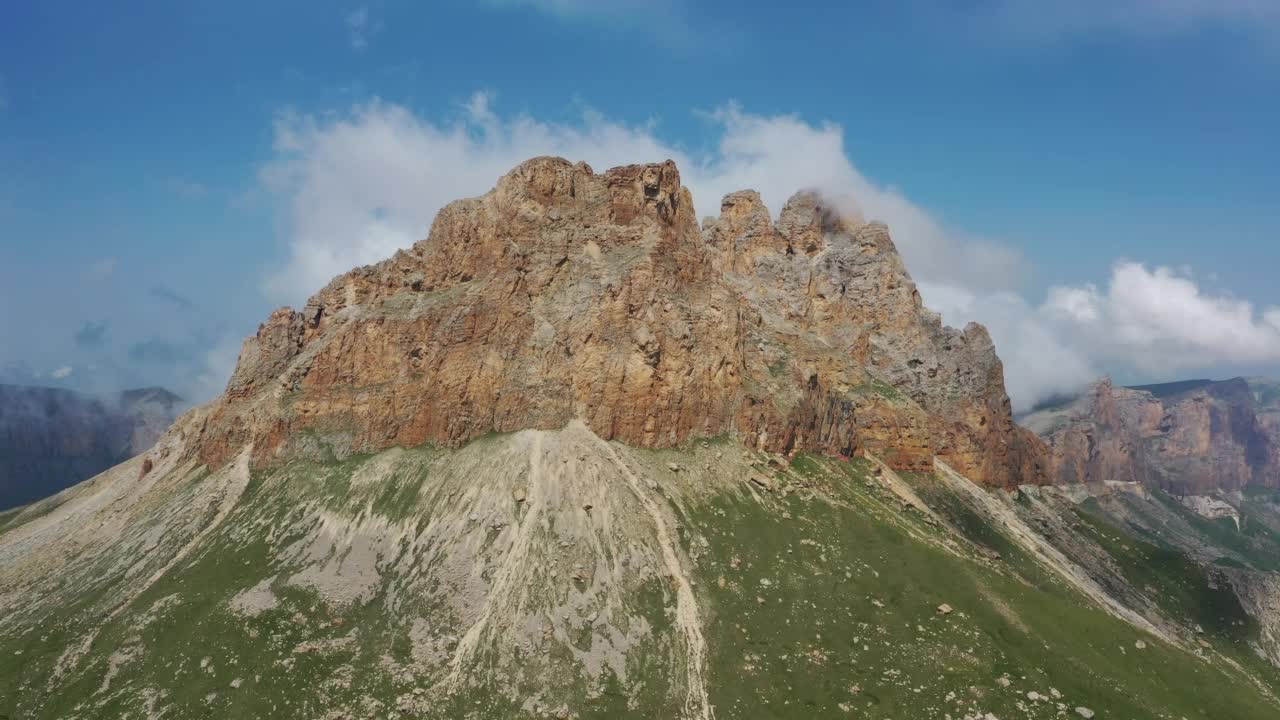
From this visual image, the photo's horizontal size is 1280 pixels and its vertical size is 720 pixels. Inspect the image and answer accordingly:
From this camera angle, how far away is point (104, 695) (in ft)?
237

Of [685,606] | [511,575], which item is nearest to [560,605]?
[511,575]

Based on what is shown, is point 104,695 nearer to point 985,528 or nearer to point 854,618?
point 854,618

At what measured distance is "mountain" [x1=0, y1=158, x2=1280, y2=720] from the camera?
74.4 metres

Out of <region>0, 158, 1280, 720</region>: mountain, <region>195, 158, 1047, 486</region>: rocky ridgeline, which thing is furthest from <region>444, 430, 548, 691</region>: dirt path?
<region>195, 158, 1047, 486</region>: rocky ridgeline

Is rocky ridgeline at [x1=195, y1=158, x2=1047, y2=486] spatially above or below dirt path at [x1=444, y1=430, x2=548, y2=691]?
above

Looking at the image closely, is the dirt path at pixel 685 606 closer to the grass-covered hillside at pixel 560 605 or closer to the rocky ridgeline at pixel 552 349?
the grass-covered hillside at pixel 560 605

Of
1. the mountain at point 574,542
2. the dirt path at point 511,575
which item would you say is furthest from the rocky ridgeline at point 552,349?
the dirt path at point 511,575

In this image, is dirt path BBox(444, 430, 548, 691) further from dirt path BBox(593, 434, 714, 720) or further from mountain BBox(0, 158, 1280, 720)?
dirt path BBox(593, 434, 714, 720)

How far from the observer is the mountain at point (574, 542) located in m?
A: 74.4

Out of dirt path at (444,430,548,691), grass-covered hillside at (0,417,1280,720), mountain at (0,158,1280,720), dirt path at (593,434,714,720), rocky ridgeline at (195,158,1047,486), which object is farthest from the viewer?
rocky ridgeline at (195,158,1047,486)

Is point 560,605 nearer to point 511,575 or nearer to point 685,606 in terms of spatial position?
point 511,575

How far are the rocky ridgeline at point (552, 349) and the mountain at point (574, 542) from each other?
2.01 ft

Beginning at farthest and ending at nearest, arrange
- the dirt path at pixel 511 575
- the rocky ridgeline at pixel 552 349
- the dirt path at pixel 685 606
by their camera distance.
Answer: the rocky ridgeline at pixel 552 349, the dirt path at pixel 511 575, the dirt path at pixel 685 606

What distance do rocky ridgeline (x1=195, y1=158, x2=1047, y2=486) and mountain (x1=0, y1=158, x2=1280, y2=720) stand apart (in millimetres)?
612
